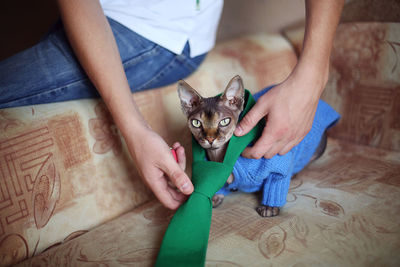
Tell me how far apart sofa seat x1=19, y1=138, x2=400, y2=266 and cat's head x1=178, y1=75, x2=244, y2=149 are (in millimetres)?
275

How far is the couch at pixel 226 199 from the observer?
0.82m

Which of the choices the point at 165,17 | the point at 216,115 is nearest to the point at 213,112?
the point at 216,115

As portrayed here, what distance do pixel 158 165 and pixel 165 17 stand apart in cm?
58

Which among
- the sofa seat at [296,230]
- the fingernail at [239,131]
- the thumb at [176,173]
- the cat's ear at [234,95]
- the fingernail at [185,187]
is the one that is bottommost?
the sofa seat at [296,230]

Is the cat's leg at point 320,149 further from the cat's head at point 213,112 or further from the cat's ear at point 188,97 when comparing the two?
the cat's ear at point 188,97

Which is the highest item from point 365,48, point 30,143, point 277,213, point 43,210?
point 365,48

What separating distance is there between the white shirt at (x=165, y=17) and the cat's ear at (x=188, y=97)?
10.8 inches

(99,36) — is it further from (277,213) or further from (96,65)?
(277,213)

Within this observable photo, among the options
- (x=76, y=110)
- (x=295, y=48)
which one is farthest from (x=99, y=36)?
(x=295, y=48)

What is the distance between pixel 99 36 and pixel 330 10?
26.5 inches

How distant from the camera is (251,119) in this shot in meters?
0.88

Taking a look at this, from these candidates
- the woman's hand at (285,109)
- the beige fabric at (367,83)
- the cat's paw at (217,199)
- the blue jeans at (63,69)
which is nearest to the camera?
the woman's hand at (285,109)

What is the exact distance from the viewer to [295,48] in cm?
160

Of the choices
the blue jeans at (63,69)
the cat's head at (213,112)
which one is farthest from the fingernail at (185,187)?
the blue jeans at (63,69)
